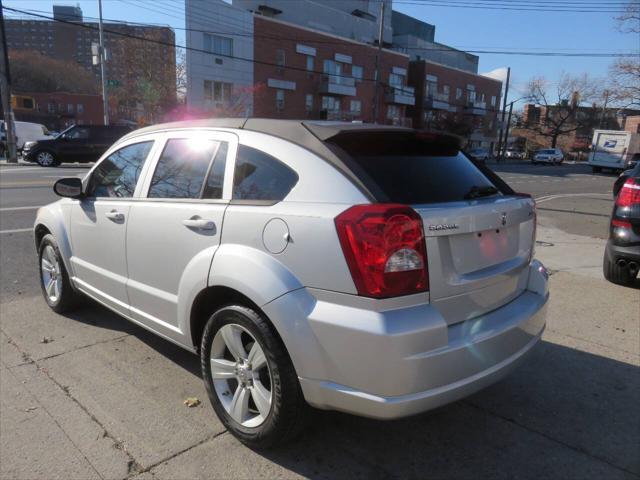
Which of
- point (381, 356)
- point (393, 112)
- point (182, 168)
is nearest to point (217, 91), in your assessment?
point (393, 112)

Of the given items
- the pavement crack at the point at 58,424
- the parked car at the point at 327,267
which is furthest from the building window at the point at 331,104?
the pavement crack at the point at 58,424

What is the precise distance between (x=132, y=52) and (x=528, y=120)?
2814 inches

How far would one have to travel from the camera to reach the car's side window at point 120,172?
3586mm

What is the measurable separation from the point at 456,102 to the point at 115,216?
69781 mm

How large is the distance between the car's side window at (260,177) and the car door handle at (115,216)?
1.18 m

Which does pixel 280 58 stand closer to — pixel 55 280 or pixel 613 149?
pixel 613 149

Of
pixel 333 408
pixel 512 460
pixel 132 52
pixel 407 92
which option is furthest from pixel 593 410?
pixel 407 92

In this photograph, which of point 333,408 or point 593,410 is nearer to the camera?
point 333,408

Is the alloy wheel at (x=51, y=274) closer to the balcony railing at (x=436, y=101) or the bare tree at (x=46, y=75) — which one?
the balcony railing at (x=436, y=101)

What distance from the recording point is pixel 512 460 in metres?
2.58

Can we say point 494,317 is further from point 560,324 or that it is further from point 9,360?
point 9,360

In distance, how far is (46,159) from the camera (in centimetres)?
2275

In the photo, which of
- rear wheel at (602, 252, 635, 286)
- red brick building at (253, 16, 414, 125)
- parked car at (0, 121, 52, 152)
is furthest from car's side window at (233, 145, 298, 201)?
red brick building at (253, 16, 414, 125)

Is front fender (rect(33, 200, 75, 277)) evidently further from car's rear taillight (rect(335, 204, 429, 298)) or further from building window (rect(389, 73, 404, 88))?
building window (rect(389, 73, 404, 88))
